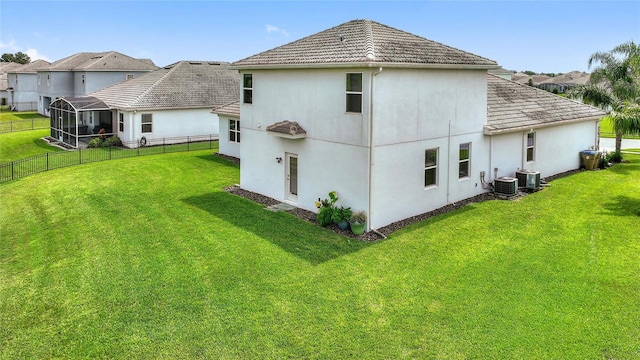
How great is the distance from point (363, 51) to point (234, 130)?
46.9 feet

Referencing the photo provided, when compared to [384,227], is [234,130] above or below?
above

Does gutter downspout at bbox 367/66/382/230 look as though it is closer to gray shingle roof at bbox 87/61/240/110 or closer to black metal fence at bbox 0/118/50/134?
gray shingle roof at bbox 87/61/240/110

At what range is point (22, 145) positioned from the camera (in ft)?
106

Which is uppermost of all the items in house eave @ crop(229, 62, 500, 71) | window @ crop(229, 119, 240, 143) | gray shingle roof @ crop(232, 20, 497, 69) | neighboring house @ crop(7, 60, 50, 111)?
neighboring house @ crop(7, 60, 50, 111)

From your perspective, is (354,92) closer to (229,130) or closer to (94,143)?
(229,130)

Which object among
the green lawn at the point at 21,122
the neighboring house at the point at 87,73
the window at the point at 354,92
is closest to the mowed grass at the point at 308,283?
the window at the point at 354,92

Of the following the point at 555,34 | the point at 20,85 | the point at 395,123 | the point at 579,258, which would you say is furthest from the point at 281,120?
the point at 20,85

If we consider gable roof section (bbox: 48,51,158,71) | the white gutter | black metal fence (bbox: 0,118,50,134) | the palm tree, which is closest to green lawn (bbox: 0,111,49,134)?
black metal fence (bbox: 0,118,50,134)

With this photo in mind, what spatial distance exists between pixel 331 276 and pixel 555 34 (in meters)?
36.0

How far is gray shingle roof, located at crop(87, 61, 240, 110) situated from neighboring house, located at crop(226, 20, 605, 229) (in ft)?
49.8

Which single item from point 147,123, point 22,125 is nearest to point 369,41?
point 147,123

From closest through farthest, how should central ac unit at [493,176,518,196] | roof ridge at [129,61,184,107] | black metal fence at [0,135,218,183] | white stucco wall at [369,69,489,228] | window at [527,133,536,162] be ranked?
white stucco wall at [369,69,489,228], central ac unit at [493,176,518,196], window at [527,133,536,162], black metal fence at [0,135,218,183], roof ridge at [129,61,184,107]

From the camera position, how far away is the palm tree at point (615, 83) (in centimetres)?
2663

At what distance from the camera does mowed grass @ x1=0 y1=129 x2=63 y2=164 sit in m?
29.3
